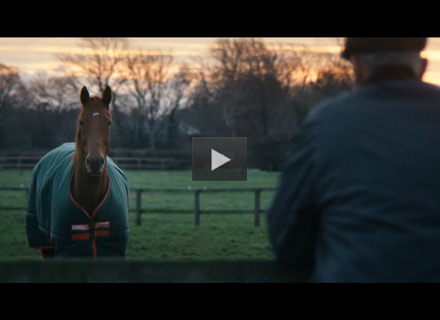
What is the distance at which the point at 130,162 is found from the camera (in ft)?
83.5

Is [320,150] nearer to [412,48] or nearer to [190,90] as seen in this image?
[412,48]

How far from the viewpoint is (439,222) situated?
4.92 feet

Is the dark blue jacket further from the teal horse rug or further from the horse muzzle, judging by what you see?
the teal horse rug

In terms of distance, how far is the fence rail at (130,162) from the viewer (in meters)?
24.9

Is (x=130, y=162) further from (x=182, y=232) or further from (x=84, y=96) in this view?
(x=84, y=96)

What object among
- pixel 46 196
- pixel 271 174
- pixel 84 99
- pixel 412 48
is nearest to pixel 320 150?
pixel 412 48

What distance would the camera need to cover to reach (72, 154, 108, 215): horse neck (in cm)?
584

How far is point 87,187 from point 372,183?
15.3 ft

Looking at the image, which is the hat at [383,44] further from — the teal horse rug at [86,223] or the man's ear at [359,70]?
the teal horse rug at [86,223]

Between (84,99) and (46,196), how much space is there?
138cm
